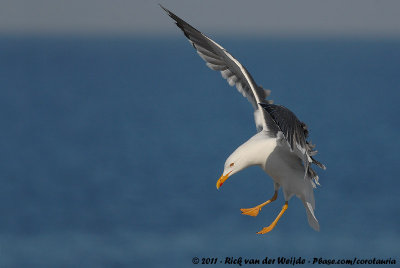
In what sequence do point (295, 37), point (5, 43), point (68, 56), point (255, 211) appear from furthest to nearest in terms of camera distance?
point (295, 37) < point (5, 43) < point (68, 56) < point (255, 211)

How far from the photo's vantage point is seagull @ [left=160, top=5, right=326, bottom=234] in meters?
7.51

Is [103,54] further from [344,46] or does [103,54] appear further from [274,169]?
[274,169]

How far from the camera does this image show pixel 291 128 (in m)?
7.43

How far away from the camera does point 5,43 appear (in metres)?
81.1

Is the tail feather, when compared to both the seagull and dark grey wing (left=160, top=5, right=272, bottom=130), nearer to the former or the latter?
the seagull

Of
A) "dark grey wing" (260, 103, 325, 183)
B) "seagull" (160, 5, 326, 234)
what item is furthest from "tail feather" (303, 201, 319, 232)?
"dark grey wing" (260, 103, 325, 183)

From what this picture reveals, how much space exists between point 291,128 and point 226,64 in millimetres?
1936

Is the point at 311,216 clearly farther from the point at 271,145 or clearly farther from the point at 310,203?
the point at 271,145

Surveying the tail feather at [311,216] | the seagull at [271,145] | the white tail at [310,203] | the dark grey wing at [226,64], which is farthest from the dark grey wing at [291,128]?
the dark grey wing at [226,64]

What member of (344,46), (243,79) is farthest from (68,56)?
(243,79)

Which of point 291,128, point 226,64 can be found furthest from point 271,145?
point 226,64

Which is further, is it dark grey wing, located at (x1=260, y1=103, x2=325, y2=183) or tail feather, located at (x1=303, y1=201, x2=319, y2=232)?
tail feather, located at (x1=303, y1=201, x2=319, y2=232)

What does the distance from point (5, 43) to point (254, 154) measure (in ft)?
249

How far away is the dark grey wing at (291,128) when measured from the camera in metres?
7.38
